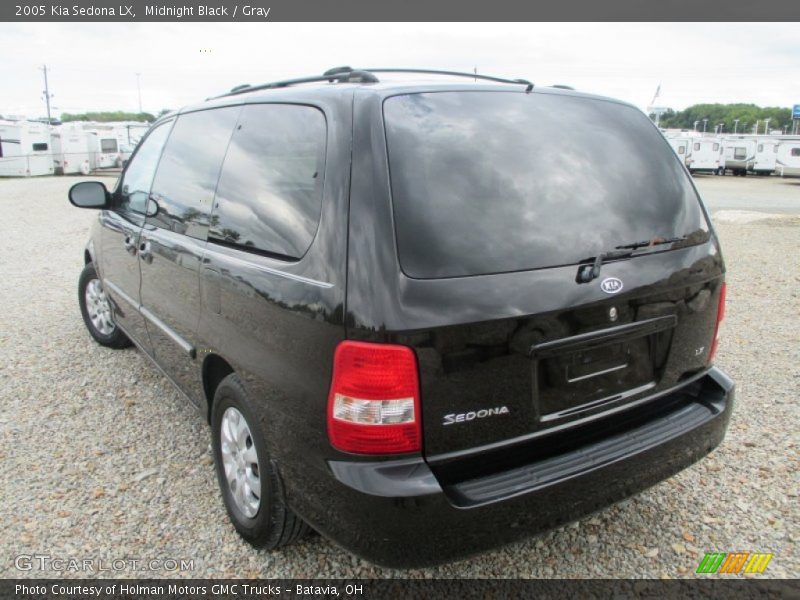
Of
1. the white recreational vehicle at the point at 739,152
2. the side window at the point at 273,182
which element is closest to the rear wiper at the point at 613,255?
the side window at the point at 273,182

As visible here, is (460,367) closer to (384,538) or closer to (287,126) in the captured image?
(384,538)

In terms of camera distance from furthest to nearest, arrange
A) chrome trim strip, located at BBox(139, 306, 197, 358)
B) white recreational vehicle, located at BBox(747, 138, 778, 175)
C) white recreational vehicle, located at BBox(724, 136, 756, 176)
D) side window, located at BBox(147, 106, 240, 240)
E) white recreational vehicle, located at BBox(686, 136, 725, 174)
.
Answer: white recreational vehicle, located at BBox(686, 136, 725, 174), white recreational vehicle, located at BBox(724, 136, 756, 176), white recreational vehicle, located at BBox(747, 138, 778, 175), chrome trim strip, located at BBox(139, 306, 197, 358), side window, located at BBox(147, 106, 240, 240)

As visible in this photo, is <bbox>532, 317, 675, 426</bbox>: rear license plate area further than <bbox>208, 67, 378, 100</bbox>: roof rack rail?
No

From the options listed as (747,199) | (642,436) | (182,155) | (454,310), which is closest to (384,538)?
(454,310)

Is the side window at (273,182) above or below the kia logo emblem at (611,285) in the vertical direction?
above

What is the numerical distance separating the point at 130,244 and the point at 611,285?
9.65ft

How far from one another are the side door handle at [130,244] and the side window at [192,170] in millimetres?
242

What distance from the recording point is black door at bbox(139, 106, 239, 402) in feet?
9.39

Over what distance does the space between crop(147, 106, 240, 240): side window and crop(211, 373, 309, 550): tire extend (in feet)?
2.66

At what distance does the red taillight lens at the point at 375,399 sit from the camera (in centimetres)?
183

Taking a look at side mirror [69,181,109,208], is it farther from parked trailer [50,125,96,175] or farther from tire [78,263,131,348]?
parked trailer [50,125,96,175]

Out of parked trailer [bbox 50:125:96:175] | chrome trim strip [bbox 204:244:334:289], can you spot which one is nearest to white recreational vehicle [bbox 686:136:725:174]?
parked trailer [bbox 50:125:96:175]

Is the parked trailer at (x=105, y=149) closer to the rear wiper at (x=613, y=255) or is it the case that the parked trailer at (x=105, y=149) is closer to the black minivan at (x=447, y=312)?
the black minivan at (x=447, y=312)

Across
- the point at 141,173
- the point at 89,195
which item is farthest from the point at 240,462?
the point at 89,195
